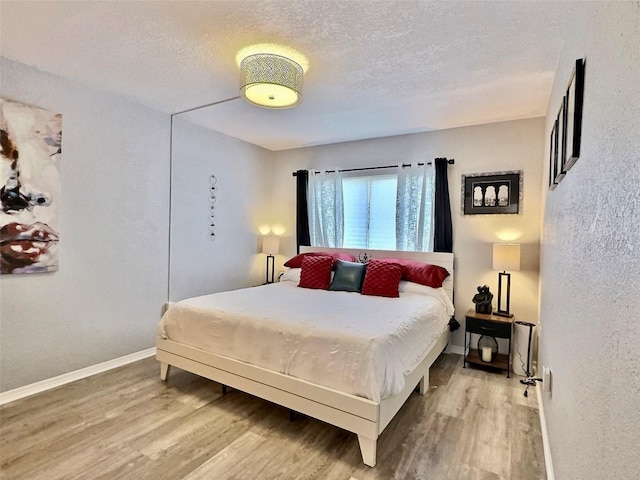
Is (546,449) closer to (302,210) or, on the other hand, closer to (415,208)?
(415,208)

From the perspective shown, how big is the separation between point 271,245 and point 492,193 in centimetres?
284

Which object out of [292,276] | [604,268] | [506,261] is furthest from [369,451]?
[292,276]

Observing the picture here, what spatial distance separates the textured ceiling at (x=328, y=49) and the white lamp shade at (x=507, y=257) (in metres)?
1.33

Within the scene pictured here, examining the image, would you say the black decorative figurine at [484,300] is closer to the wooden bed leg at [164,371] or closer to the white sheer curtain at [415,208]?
the white sheer curtain at [415,208]

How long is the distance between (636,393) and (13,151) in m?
3.57

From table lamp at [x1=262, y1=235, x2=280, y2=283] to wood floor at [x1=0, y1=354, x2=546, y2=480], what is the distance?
87.8 inches

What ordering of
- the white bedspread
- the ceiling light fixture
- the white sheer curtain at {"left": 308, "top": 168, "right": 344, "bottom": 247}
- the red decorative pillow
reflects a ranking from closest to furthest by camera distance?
the white bedspread → the ceiling light fixture → the red decorative pillow → the white sheer curtain at {"left": 308, "top": 168, "right": 344, "bottom": 247}

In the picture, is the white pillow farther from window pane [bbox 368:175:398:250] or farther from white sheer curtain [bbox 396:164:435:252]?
white sheer curtain [bbox 396:164:435:252]

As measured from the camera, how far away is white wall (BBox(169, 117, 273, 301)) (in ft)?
12.4

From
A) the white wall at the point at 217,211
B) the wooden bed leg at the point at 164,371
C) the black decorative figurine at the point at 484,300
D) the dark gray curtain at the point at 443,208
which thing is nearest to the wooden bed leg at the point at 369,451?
the wooden bed leg at the point at 164,371

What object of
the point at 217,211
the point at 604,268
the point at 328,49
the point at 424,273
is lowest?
the point at 424,273

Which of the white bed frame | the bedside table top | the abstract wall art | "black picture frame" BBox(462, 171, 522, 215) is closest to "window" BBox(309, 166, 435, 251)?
"black picture frame" BBox(462, 171, 522, 215)

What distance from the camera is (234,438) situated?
213 centimetres

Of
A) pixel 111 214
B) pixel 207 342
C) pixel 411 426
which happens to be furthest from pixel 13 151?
pixel 411 426
